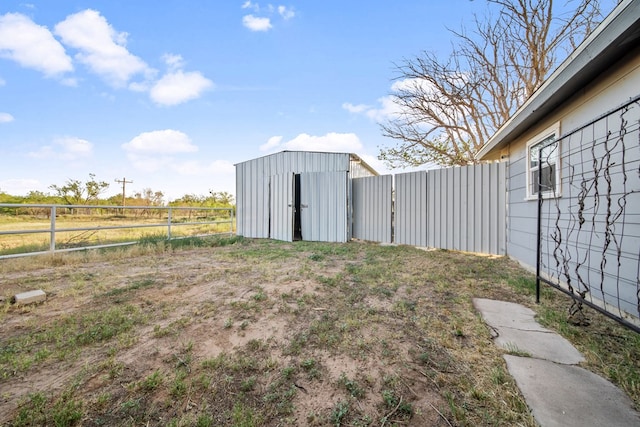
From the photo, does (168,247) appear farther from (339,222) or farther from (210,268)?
(339,222)

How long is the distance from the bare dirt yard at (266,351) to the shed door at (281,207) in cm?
360

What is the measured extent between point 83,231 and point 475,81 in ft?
37.8

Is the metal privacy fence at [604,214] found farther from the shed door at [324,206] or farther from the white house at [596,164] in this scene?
the shed door at [324,206]

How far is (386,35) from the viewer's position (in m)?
6.57

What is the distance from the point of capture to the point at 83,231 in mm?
5598

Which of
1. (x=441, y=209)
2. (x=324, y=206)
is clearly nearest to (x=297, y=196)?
(x=324, y=206)

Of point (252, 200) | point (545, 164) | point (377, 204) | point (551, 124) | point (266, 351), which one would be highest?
point (551, 124)

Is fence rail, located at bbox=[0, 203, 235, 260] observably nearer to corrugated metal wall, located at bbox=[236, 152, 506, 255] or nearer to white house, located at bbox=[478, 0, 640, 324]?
corrugated metal wall, located at bbox=[236, 152, 506, 255]

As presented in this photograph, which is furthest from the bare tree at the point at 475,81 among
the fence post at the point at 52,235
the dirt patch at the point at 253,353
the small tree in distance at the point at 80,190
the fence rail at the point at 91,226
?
the small tree in distance at the point at 80,190

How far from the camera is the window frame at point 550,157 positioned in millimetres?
2752

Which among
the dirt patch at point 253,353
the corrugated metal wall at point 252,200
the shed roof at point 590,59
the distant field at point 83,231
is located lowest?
the dirt patch at point 253,353

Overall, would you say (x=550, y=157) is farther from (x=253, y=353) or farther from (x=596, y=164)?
(x=253, y=353)

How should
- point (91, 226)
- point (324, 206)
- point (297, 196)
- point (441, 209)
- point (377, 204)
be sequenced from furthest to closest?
point (297, 196) < point (324, 206) < point (377, 204) < point (91, 226) < point (441, 209)

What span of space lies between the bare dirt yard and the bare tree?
259 inches
